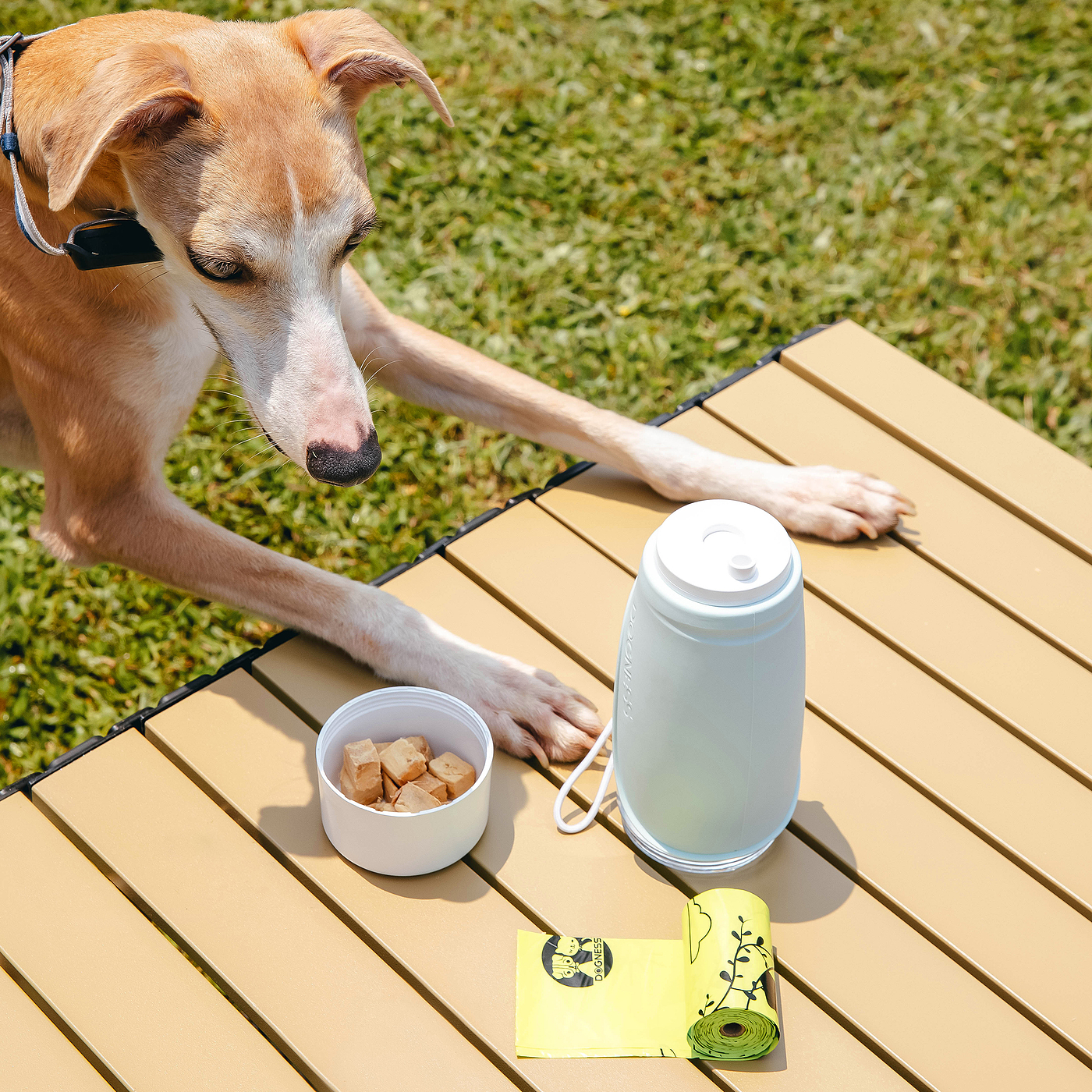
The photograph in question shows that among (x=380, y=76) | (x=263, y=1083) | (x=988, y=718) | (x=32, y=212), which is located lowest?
(x=263, y=1083)

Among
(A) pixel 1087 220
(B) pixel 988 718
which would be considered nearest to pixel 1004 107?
(A) pixel 1087 220

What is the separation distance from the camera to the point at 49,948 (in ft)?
6.45

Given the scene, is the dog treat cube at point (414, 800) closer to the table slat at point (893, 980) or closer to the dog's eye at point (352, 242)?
the table slat at point (893, 980)

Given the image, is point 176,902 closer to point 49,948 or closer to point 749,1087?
point 49,948

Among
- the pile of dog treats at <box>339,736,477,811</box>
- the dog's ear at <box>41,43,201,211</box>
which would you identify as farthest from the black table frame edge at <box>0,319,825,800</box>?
the dog's ear at <box>41,43,201,211</box>

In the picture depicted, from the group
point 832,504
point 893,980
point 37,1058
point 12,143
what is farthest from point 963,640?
point 12,143

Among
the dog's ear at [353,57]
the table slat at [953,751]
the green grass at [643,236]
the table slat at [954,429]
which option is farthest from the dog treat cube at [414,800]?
the table slat at [954,429]

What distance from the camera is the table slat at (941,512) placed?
101 inches

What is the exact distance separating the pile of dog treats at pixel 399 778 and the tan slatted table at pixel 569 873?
166 millimetres

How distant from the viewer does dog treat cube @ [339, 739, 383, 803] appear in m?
2.00

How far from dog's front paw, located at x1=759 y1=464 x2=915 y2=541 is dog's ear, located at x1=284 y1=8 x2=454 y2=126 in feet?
3.74

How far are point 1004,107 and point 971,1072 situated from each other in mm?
4335

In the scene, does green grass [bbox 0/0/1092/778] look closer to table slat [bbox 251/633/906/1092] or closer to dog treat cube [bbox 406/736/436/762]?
table slat [bbox 251/633/906/1092]

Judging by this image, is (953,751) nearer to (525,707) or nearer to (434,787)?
(525,707)
